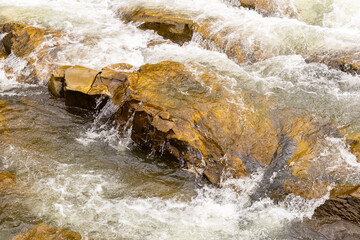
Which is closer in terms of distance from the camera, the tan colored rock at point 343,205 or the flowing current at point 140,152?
the tan colored rock at point 343,205

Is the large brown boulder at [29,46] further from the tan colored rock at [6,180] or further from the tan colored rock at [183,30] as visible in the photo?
the tan colored rock at [6,180]

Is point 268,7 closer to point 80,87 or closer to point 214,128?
point 214,128

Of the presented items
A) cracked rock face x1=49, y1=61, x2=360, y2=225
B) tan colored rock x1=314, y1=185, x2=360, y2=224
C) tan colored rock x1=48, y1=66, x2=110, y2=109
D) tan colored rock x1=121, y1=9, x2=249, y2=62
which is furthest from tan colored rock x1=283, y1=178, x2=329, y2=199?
tan colored rock x1=121, y1=9, x2=249, y2=62

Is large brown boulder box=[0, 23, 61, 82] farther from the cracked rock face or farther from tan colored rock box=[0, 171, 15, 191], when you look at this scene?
tan colored rock box=[0, 171, 15, 191]

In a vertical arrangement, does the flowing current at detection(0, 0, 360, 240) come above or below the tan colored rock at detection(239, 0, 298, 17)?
below

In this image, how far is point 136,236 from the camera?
4.04 metres

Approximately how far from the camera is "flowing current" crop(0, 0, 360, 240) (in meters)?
4.23

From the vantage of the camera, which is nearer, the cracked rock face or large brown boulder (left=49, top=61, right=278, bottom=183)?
the cracked rock face

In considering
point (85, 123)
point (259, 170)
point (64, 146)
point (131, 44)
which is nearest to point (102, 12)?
point (131, 44)

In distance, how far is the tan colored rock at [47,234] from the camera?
3.83 m

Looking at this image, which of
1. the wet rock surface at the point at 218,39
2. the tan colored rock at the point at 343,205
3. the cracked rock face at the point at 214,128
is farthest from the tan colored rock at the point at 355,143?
the wet rock surface at the point at 218,39

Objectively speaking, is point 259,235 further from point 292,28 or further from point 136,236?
point 292,28

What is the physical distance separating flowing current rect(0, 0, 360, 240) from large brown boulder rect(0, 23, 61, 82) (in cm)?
20

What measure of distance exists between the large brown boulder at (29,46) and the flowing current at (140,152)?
7.7 inches
